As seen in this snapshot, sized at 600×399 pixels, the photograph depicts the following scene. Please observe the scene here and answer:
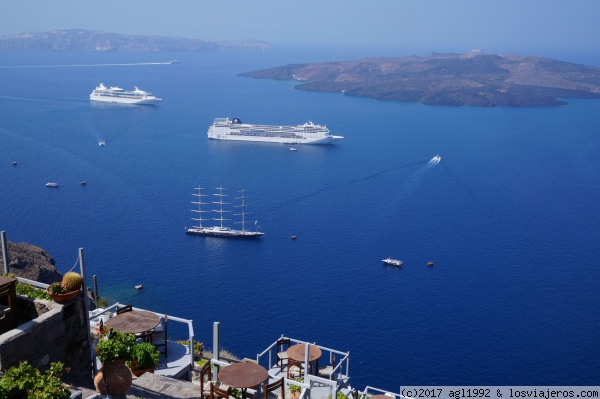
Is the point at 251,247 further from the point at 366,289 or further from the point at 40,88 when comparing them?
the point at 40,88

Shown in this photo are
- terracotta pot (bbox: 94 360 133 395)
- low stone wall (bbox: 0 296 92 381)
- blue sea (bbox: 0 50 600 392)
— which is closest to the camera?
low stone wall (bbox: 0 296 92 381)

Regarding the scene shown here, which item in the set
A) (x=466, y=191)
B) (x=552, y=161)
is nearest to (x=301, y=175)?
(x=466, y=191)

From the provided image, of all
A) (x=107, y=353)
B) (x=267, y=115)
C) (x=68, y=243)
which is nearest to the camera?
(x=107, y=353)

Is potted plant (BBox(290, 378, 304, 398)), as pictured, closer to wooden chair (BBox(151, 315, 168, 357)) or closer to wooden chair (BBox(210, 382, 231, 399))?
wooden chair (BBox(210, 382, 231, 399))

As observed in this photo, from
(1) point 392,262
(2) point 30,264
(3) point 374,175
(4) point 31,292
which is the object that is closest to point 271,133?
(3) point 374,175

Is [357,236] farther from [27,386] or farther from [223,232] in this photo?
[27,386]

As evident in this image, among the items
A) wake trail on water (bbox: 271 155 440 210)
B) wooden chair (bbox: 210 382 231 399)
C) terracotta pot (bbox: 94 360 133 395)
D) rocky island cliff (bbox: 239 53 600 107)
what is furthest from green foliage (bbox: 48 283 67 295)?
rocky island cliff (bbox: 239 53 600 107)

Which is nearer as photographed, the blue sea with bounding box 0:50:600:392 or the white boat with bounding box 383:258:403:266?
the blue sea with bounding box 0:50:600:392

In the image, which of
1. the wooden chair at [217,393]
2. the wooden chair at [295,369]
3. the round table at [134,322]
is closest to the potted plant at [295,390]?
the wooden chair at [217,393]
